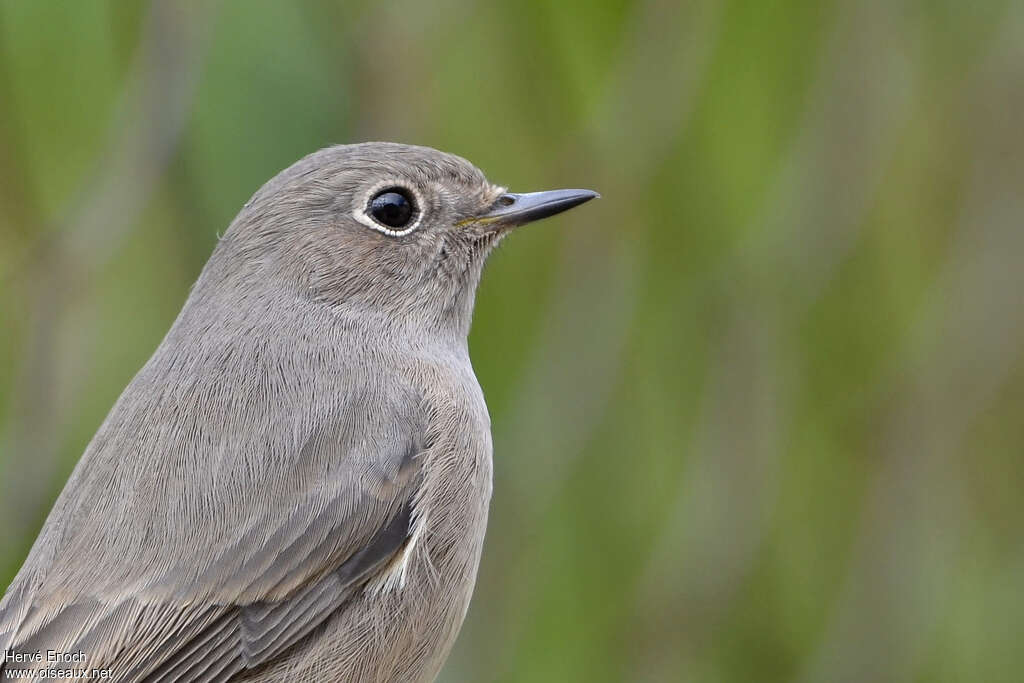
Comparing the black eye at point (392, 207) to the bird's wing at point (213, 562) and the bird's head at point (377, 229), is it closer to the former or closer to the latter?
the bird's head at point (377, 229)

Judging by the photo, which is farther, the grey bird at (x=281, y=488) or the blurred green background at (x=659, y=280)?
the blurred green background at (x=659, y=280)

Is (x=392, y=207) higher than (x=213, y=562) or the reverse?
higher

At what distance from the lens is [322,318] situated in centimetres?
401

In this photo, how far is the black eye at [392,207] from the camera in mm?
4201

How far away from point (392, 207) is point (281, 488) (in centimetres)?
104

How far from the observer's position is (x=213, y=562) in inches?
133

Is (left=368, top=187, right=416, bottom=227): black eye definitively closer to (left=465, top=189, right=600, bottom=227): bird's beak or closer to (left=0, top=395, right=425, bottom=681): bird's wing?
(left=465, top=189, right=600, bottom=227): bird's beak

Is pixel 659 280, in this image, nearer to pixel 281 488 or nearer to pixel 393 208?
pixel 393 208

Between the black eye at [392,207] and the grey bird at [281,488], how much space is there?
0.06m

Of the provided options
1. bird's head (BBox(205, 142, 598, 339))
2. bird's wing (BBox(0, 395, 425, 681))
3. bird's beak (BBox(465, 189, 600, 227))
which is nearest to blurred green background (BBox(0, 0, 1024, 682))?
bird's head (BBox(205, 142, 598, 339))

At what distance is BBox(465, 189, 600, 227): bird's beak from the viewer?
4149mm

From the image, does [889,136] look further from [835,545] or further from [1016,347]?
[835,545]

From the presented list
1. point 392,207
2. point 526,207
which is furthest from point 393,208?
point 526,207

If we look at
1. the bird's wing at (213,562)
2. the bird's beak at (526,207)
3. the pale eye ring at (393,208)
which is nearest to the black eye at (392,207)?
the pale eye ring at (393,208)
